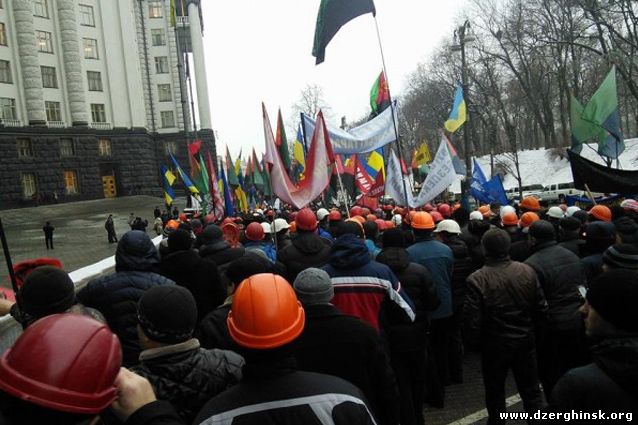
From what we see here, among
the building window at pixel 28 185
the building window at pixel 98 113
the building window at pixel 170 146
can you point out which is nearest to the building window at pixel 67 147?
the building window at pixel 28 185

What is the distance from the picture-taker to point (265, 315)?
190cm

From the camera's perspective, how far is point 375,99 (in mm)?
13422

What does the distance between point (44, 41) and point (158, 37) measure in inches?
469

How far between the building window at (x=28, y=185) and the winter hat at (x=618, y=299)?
135 feet

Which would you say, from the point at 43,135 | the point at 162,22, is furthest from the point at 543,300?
the point at 162,22

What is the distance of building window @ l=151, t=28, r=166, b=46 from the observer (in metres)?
48.4

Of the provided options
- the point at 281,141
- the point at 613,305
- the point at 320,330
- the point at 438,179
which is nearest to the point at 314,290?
the point at 320,330

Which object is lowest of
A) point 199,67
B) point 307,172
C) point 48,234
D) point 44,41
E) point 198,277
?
point 48,234

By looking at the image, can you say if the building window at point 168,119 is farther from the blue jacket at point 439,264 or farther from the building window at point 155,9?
the blue jacket at point 439,264

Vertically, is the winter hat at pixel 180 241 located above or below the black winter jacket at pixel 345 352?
above

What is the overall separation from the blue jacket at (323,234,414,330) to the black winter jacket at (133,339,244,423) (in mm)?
1488

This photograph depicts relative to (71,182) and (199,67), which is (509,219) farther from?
(199,67)

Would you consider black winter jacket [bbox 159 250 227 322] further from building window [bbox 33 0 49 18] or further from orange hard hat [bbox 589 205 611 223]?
building window [bbox 33 0 49 18]

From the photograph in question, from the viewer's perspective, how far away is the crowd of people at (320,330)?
1.31m
